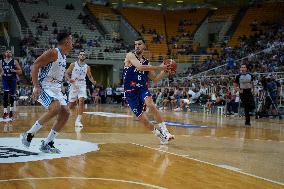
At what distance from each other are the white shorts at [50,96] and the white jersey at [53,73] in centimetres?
7

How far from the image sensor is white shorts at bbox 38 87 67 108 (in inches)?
303

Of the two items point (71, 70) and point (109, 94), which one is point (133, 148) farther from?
point (109, 94)

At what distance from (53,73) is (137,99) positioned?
2.33 metres

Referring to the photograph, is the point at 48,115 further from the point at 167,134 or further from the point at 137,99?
the point at 167,134

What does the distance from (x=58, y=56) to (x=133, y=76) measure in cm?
227

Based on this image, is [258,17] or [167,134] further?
[258,17]

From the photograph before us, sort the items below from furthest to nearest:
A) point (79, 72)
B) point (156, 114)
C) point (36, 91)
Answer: point (79, 72) → point (156, 114) → point (36, 91)

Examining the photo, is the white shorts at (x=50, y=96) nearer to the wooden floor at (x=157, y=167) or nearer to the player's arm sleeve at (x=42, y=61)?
the player's arm sleeve at (x=42, y=61)

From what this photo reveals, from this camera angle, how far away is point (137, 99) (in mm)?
9609

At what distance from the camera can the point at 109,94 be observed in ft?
125

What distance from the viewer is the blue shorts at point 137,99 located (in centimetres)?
955

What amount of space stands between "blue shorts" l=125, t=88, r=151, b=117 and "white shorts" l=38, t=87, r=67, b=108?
2.07 m

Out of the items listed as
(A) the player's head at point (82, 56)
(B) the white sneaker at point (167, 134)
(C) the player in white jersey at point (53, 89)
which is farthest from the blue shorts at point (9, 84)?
(C) the player in white jersey at point (53, 89)

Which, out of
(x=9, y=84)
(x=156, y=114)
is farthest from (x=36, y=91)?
(x=9, y=84)
